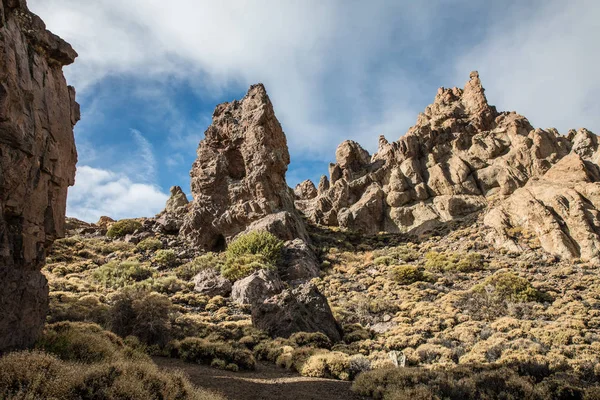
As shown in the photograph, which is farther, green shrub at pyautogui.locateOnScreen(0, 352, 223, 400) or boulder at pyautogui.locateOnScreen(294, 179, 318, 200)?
boulder at pyautogui.locateOnScreen(294, 179, 318, 200)

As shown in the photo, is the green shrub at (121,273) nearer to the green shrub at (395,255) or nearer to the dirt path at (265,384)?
the dirt path at (265,384)

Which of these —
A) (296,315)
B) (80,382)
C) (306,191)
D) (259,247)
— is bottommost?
(80,382)

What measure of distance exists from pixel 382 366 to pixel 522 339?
24.7 feet

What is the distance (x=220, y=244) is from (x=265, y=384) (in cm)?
3013

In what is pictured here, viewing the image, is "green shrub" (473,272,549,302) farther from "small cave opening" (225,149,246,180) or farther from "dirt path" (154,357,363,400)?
"small cave opening" (225,149,246,180)

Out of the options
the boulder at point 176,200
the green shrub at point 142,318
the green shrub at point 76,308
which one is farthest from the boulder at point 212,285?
the boulder at point 176,200

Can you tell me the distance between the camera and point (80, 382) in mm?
7426

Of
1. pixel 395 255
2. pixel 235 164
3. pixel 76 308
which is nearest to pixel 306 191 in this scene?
pixel 235 164

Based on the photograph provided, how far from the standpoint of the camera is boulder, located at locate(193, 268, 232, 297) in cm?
2676

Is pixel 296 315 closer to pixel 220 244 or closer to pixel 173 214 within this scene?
pixel 220 244

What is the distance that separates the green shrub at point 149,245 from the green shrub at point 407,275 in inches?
975

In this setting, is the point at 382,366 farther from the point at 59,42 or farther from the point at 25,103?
the point at 59,42

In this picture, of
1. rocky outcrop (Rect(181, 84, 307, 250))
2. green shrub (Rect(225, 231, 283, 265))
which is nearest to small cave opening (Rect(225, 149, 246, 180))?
rocky outcrop (Rect(181, 84, 307, 250))

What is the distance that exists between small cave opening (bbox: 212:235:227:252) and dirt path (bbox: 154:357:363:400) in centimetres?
2623
